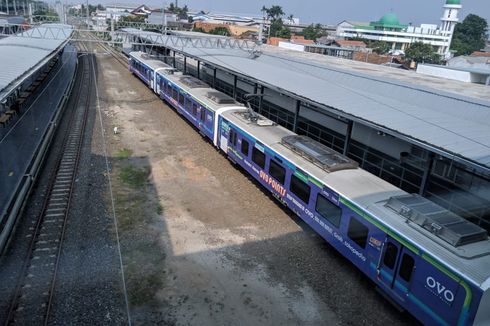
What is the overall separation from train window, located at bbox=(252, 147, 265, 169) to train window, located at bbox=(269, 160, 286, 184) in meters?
0.72

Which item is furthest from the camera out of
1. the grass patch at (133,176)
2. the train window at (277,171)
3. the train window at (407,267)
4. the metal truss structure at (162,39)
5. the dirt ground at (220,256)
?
the metal truss structure at (162,39)

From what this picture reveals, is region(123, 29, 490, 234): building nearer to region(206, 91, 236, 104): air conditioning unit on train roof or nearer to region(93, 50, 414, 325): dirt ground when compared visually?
region(206, 91, 236, 104): air conditioning unit on train roof

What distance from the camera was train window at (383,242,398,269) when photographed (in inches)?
383

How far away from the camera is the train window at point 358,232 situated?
34.9ft

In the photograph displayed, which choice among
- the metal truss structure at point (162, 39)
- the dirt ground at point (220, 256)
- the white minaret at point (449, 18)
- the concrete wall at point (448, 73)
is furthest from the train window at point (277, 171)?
the white minaret at point (449, 18)

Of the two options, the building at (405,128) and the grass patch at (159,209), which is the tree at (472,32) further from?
the grass patch at (159,209)

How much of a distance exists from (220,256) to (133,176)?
24.1 ft

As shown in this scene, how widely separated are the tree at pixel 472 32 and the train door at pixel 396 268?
502ft

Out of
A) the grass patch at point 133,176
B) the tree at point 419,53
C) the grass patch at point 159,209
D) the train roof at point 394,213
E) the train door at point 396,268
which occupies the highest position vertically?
the tree at point 419,53

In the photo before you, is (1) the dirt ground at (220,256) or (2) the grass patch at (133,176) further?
(2) the grass patch at (133,176)

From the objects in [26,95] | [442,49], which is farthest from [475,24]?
[26,95]

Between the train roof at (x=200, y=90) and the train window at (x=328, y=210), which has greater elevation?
the train roof at (x=200, y=90)

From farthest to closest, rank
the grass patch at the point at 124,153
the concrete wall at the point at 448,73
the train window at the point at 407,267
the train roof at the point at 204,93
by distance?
the concrete wall at the point at 448,73 → the train roof at the point at 204,93 → the grass patch at the point at 124,153 → the train window at the point at 407,267

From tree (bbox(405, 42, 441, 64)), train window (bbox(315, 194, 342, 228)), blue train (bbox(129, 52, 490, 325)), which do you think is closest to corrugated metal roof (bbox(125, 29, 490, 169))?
blue train (bbox(129, 52, 490, 325))
